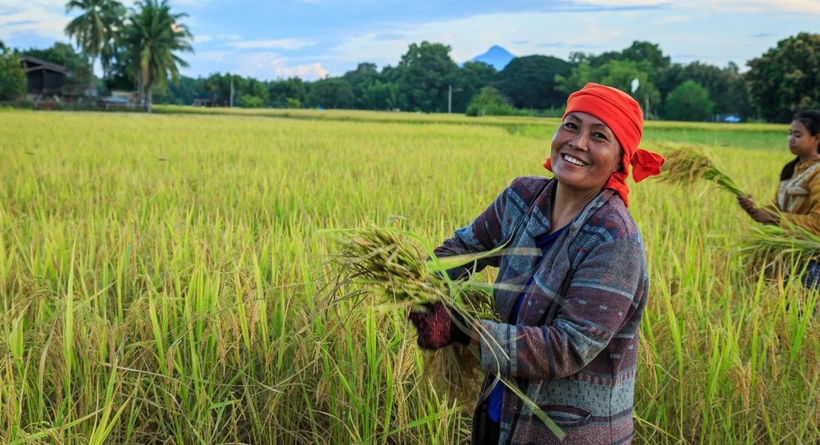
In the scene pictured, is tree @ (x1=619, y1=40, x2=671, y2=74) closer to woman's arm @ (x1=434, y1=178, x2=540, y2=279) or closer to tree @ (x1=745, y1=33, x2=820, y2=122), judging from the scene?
tree @ (x1=745, y1=33, x2=820, y2=122)

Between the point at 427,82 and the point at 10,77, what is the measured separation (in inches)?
1491

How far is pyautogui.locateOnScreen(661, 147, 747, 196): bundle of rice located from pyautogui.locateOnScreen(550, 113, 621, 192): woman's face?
2.70 m

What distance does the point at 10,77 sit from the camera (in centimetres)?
3516

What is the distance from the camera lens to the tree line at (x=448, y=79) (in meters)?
35.7

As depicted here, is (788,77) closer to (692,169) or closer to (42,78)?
(692,169)

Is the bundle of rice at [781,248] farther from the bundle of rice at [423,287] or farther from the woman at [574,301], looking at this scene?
the bundle of rice at [423,287]

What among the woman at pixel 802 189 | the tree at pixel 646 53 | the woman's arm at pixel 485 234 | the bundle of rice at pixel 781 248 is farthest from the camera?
the tree at pixel 646 53

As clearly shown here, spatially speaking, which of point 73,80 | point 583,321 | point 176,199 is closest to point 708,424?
point 583,321

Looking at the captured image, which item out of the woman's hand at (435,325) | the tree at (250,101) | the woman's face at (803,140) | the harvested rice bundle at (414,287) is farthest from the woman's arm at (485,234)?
the tree at (250,101)

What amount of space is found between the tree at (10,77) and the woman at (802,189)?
128ft

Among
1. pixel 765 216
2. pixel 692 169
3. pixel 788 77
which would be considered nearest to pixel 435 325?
pixel 765 216

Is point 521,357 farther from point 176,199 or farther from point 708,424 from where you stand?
point 176,199

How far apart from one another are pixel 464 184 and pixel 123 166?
10.6 feet

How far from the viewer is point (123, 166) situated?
20.9 ft
